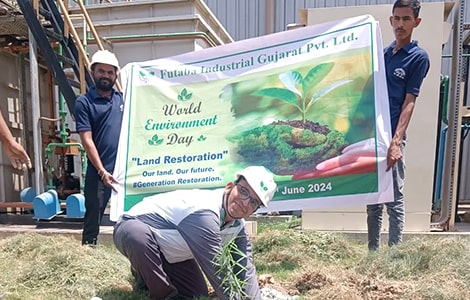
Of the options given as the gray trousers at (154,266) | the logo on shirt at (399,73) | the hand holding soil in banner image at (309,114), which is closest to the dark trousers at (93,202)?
the gray trousers at (154,266)

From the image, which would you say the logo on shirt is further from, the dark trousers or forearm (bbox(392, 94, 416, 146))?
the dark trousers

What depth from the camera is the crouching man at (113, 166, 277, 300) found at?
1872 mm

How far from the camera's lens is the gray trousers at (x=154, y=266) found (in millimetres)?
2033

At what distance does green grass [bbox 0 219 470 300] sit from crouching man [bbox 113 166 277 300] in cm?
40

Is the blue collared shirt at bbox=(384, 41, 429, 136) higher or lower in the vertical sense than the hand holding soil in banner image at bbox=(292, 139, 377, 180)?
higher

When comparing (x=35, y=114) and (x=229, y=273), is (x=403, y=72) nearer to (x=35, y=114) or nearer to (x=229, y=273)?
(x=229, y=273)

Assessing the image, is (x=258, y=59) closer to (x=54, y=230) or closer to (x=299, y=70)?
(x=299, y=70)

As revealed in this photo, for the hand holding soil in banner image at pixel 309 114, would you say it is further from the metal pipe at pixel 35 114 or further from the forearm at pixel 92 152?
the metal pipe at pixel 35 114

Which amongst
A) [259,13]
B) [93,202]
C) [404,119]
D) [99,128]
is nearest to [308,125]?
[404,119]

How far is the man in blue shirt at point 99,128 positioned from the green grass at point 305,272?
0.36m

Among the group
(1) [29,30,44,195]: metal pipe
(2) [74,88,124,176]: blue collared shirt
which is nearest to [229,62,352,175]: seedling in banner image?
(2) [74,88,124,176]: blue collared shirt

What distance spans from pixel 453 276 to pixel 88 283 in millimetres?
2329

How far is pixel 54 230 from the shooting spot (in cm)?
409

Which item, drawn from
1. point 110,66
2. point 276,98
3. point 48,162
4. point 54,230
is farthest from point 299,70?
point 48,162
